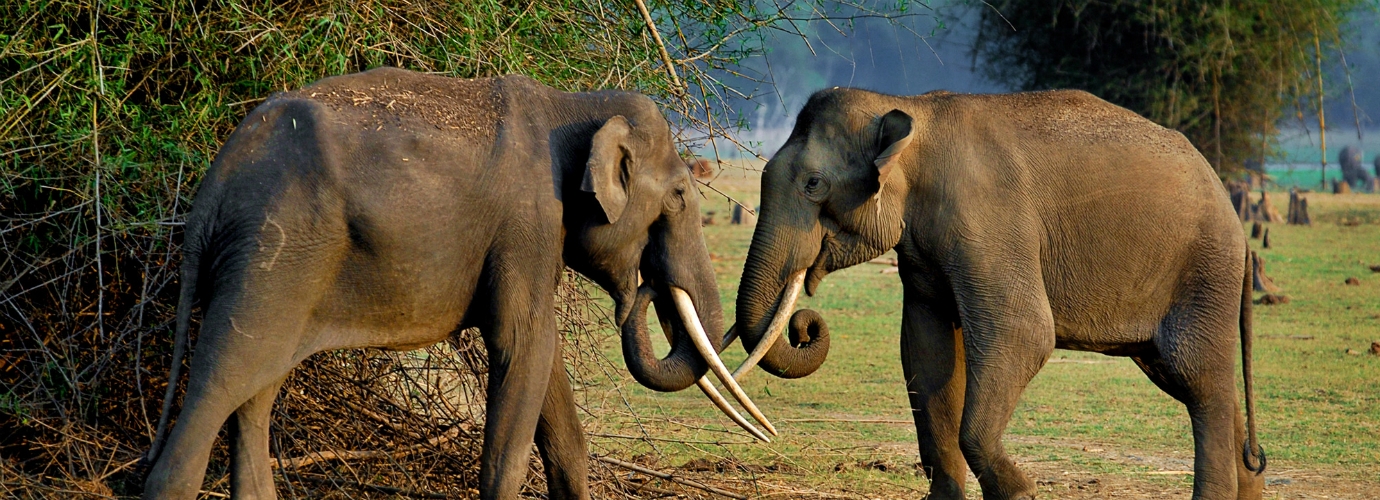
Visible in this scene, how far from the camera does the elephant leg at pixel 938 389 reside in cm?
536

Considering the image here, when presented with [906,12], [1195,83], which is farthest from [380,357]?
[1195,83]

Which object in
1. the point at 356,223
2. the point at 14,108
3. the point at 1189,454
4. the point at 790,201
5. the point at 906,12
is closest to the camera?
the point at 356,223

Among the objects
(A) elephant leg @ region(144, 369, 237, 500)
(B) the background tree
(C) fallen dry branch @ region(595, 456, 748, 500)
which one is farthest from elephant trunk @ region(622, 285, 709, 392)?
(B) the background tree

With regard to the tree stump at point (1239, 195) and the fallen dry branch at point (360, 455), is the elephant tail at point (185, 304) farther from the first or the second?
the tree stump at point (1239, 195)

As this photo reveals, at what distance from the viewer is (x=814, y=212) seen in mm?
5176

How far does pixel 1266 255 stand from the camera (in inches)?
643

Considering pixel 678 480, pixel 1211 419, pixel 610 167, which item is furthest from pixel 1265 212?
pixel 610 167

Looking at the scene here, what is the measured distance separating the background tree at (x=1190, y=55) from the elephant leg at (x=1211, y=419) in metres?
9.27

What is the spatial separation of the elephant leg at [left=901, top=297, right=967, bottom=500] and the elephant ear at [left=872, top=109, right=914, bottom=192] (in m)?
0.63

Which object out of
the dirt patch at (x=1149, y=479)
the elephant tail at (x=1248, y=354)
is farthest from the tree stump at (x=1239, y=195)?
the elephant tail at (x=1248, y=354)

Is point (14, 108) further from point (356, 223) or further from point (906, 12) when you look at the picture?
point (906, 12)

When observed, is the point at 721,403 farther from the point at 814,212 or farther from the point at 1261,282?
the point at 1261,282

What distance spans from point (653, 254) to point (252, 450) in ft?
4.65

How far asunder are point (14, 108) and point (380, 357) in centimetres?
162
